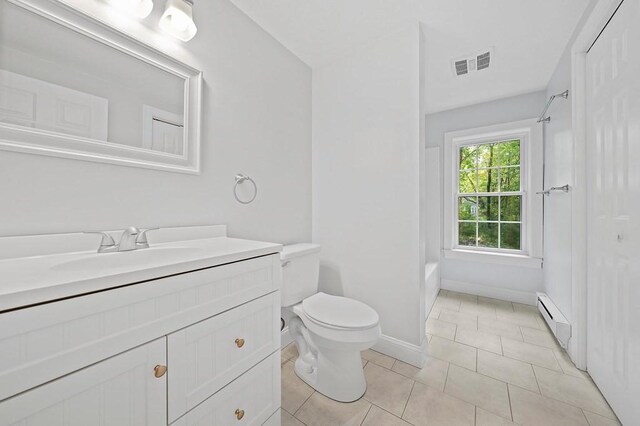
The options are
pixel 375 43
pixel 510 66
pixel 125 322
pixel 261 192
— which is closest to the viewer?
pixel 125 322

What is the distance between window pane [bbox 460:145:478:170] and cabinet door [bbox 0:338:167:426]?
3.50 metres

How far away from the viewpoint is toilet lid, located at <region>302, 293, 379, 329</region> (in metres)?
1.33

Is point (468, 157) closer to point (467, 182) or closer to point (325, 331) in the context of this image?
point (467, 182)

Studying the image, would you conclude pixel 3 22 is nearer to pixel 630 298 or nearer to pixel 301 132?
pixel 301 132

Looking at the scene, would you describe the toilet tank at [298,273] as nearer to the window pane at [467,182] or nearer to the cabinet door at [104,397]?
the cabinet door at [104,397]

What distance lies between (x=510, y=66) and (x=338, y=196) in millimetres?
1972

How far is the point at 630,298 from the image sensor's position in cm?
112

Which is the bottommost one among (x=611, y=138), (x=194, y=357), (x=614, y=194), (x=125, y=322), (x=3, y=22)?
(x=194, y=357)

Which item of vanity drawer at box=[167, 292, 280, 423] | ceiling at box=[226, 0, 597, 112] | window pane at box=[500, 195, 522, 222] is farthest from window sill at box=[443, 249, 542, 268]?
vanity drawer at box=[167, 292, 280, 423]

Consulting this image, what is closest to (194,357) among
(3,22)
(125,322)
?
(125,322)

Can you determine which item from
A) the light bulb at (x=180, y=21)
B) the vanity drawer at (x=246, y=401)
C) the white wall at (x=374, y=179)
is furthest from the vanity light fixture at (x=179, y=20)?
the vanity drawer at (x=246, y=401)

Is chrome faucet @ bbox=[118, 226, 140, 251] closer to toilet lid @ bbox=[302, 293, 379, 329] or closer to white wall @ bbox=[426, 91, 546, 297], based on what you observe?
toilet lid @ bbox=[302, 293, 379, 329]

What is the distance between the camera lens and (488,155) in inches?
118

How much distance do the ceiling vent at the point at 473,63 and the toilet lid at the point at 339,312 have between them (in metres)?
2.22
